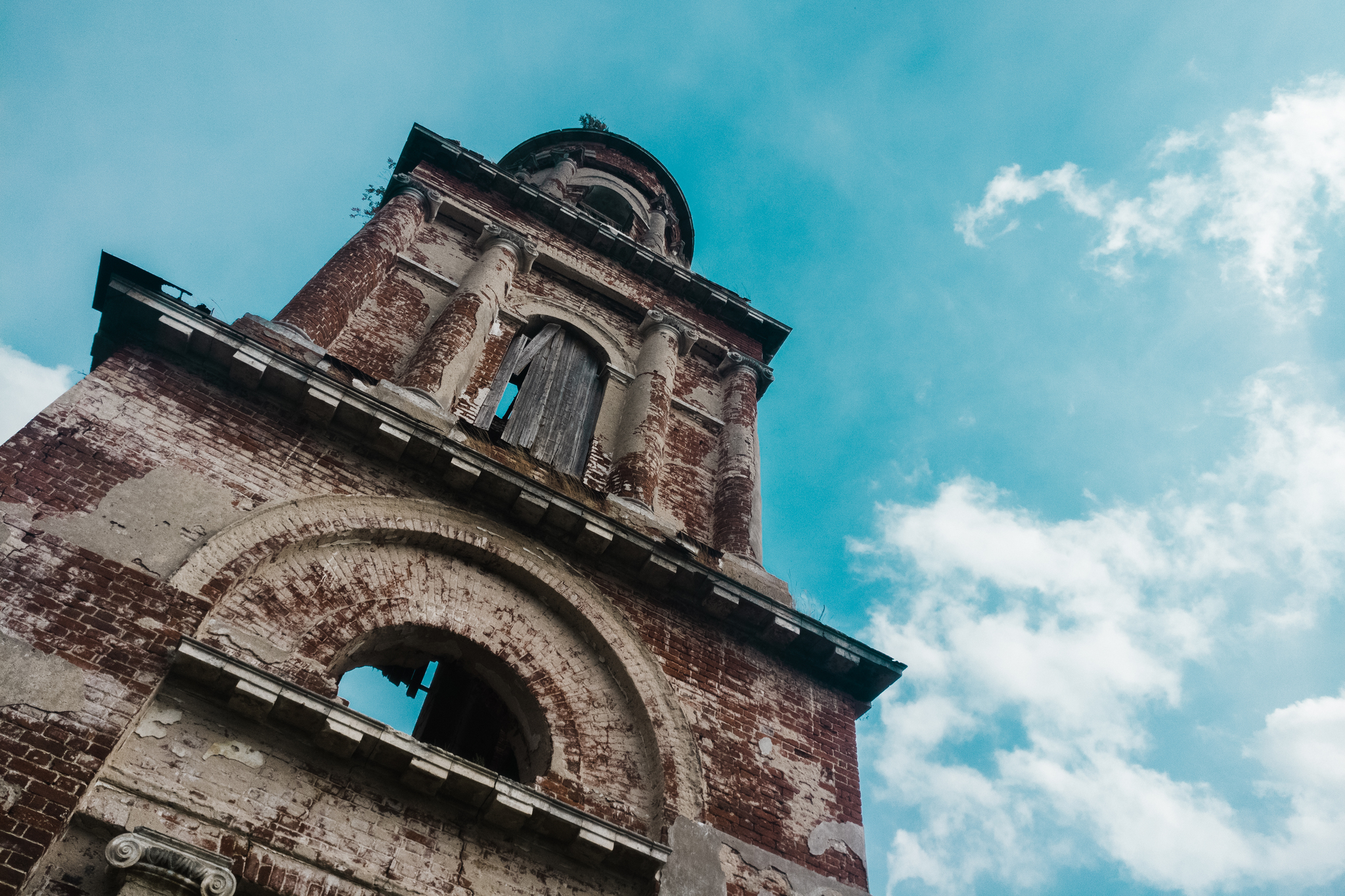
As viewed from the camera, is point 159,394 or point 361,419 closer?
point 159,394

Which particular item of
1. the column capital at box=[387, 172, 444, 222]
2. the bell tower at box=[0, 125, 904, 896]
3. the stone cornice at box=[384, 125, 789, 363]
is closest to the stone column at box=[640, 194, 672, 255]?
the stone cornice at box=[384, 125, 789, 363]

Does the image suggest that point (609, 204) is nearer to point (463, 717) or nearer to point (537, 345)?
point (537, 345)

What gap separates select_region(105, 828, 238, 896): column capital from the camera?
450 centimetres

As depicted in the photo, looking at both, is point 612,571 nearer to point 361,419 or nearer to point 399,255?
point 361,419

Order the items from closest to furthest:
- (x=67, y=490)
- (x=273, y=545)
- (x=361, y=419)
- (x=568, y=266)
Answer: (x=67, y=490), (x=273, y=545), (x=361, y=419), (x=568, y=266)

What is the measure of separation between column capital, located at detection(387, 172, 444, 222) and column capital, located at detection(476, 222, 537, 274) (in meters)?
0.71

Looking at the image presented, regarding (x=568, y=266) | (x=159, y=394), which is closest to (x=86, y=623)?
(x=159, y=394)

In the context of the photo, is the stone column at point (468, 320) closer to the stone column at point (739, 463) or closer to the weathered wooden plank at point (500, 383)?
the weathered wooden plank at point (500, 383)

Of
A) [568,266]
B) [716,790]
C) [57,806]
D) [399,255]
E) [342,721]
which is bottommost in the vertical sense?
[57,806]

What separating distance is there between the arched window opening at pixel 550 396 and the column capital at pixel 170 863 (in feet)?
17.2

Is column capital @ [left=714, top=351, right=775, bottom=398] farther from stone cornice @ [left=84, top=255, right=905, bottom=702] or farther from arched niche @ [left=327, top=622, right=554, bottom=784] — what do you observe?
arched niche @ [left=327, top=622, right=554, bottom=784]

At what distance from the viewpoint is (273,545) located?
6.53m

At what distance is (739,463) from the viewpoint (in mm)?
11156

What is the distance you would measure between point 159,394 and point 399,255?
4.91 meters
